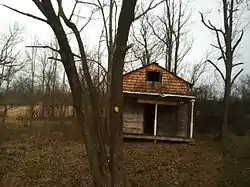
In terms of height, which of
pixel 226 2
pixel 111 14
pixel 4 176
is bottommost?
pixel 4 176

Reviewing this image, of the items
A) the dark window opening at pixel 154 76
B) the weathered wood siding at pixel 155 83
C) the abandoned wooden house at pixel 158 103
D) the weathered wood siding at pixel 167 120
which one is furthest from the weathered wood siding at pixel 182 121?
the dark window opening at pixel 154 76

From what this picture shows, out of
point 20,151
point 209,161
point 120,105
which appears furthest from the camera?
point 20,151

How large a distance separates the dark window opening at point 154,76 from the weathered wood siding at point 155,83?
278 mm

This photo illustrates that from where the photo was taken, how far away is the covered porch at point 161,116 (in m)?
22.6

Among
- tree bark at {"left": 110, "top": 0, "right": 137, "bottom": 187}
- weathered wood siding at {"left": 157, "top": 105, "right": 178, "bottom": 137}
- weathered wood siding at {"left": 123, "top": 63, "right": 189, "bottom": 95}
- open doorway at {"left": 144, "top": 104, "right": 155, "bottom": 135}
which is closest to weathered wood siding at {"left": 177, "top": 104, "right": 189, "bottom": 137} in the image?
weathered wood siding at {"left": 157, "top": 105, "right": 178, "bottom": 137}

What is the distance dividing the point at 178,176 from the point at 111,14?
26.5ft

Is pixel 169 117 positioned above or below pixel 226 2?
below

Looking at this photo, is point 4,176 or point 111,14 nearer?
point 4,176

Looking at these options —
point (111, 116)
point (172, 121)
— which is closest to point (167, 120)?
point (172, 121)

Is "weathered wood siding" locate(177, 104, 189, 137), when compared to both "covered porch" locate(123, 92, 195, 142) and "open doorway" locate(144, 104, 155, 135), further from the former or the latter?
"open doorway" locate(144, 104, 155, 135)

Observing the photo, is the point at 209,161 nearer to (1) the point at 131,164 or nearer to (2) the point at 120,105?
(1) the point at 131,164

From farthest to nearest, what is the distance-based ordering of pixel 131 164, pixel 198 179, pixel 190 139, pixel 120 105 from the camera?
pixel 190 139
pixel 131 164
pixel 198 179
pixel 120 105

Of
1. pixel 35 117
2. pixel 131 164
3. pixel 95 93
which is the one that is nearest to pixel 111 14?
pixel 131 164

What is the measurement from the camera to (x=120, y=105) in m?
5.64
